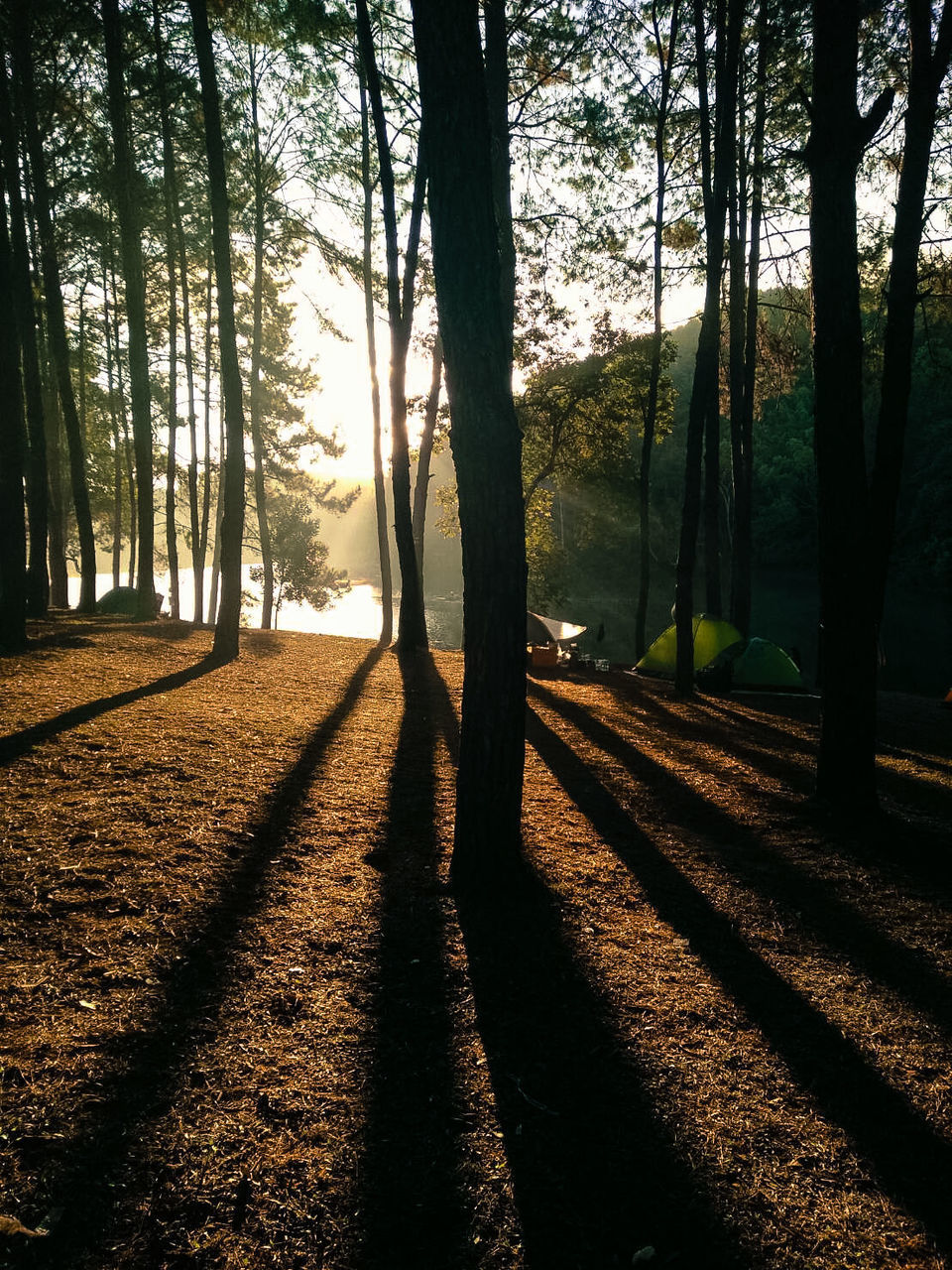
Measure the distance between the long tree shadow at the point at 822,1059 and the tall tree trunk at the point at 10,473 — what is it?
791 cm

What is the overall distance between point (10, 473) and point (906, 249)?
10568mm

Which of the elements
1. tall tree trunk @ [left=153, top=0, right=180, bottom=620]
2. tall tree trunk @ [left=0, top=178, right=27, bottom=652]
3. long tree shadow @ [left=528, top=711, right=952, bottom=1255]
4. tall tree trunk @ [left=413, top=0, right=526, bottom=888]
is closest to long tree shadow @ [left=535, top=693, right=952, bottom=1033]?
long tree shadow @ [left=528, top=711, right=952, bottom=1255]

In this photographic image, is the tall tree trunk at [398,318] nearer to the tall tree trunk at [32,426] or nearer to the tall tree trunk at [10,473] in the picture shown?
the tall tree trunk at [10,473]

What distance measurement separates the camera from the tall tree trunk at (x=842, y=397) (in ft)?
15.6

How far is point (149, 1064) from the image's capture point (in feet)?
7.34

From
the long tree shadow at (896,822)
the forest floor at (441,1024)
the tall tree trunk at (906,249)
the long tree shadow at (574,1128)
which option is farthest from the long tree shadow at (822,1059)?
the tall tree trunk at (906,249)

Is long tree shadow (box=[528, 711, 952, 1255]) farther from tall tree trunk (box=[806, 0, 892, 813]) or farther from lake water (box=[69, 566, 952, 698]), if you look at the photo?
lake water (box=[69, 566, 952, 698])

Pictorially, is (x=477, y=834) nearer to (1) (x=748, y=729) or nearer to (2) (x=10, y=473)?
(1) (x=748, y=729)

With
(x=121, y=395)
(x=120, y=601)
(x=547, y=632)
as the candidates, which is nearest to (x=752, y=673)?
(x=547, y=632)

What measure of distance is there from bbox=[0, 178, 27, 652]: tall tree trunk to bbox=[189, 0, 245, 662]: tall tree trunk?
233cm

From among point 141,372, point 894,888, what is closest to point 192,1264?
point 894,888

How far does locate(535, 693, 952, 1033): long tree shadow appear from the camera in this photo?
3.04m

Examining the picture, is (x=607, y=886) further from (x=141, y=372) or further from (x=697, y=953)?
(x=141, y=372)

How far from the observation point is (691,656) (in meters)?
10.7
